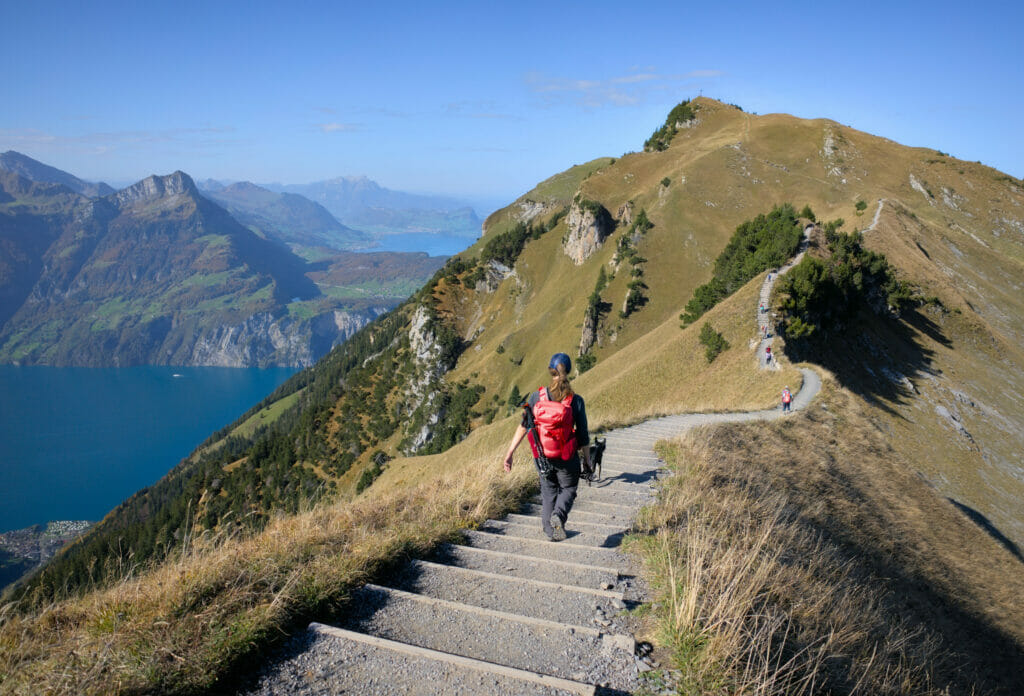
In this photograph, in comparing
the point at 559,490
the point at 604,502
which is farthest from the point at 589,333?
the point at 559,490

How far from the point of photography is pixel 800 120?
93.7 m

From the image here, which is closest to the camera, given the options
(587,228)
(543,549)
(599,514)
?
(543,549)

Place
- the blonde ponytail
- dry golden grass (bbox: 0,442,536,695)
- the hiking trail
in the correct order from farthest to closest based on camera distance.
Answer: the blonde ponytail → the hiking trail → dry golden grass (bbox: 0,442,536,695)

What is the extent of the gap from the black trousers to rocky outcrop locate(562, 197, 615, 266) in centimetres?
8337

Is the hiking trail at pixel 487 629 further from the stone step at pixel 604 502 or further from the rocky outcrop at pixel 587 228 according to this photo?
the rocky outcrop at pixel 587 228

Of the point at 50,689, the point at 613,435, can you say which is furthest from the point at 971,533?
the point at 50,689

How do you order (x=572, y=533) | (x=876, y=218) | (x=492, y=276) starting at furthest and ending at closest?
(x=492, y=276)
(x=876, y=218)
(x=572, y=533)

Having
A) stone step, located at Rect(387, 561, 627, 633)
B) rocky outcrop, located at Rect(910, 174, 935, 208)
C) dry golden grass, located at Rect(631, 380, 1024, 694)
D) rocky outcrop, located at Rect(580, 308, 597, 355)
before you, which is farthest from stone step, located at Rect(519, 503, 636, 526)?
rocky outcrop, located at Rect(910, 174, 935, 208)

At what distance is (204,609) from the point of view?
4.30 m

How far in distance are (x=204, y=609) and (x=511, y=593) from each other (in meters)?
2.71

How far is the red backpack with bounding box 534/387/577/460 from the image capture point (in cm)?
704

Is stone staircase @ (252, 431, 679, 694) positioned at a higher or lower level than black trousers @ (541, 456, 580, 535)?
lower

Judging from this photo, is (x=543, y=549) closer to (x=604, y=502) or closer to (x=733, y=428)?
(x=604, y=502)

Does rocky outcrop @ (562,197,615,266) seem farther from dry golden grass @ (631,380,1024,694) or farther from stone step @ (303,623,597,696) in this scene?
stone step @ (303,623,597,696)
